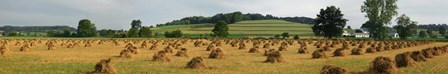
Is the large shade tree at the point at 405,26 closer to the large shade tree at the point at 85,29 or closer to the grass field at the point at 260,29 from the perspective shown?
the grass field at the point at 260,29

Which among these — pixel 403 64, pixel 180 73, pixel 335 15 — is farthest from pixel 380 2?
pixel 180 73

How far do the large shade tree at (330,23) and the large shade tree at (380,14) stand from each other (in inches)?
286

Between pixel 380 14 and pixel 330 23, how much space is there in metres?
10.9

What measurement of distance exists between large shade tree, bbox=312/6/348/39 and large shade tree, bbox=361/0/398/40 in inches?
286

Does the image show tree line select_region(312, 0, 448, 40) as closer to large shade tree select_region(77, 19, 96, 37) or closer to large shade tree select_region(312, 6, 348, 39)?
large shade tree select_region(312, 6, 348, 39)

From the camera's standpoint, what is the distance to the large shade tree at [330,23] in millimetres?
107812

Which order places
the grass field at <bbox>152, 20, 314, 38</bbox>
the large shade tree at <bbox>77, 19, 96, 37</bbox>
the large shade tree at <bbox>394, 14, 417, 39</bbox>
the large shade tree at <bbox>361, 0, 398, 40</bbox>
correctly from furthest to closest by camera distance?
the grass field at <bbox>152, 20, 314, 38</bbox> < the large shade tree at <bbox>77, 19, 96, 37</bbox> < the large shade tree at <bbox>394, 14, 417, 39</bbox> < the large shade tree at <bbox>361, 0, 398, 40</bbox>

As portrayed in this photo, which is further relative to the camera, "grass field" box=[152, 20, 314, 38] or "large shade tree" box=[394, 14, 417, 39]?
"grass field" box=[152, 20, 314, 38]

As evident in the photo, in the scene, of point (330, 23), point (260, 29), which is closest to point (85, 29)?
point (260, 29)

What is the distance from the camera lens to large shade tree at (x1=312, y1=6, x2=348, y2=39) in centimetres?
10781

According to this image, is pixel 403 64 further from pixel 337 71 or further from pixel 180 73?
pixel 180 73

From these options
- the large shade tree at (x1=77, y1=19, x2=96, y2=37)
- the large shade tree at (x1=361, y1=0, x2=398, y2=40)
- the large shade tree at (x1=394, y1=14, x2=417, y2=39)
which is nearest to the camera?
the large shade tree at (x1=361, y1=0, x2=398, y2=40)

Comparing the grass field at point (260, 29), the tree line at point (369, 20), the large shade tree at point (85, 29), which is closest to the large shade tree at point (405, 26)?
the tree line at point (369, 20)

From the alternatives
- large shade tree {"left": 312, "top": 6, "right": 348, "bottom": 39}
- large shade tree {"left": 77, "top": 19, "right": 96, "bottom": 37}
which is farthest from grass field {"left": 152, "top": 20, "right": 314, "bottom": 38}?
large shade tree {"left": 312, "top": 6, "right": 348, "bottom": 39}
